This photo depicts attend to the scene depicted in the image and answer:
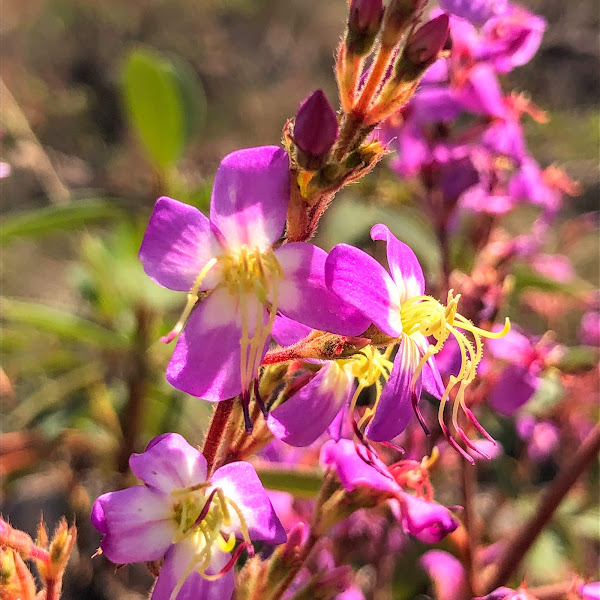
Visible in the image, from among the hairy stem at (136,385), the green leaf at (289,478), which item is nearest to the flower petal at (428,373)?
the green leaf at (289,478)

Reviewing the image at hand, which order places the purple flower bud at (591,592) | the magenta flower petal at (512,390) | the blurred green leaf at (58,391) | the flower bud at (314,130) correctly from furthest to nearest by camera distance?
the blurred green leaf at (58,391), the magenta flower petal at (512,390), the purple flower bud at (591,592), the flower bud at (314,130)

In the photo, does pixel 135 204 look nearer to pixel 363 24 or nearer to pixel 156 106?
pixel 156 106

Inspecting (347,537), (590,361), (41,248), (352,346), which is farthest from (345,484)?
(41,248)

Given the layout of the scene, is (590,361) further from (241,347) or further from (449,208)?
(241,347)

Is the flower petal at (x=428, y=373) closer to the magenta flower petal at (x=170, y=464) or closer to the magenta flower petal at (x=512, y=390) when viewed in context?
the magenta flower petal at (x=170, y=464)

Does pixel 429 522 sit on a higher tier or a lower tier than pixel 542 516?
higher

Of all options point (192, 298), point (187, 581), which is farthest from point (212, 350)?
point (187, 581)
